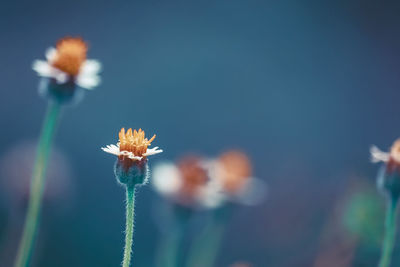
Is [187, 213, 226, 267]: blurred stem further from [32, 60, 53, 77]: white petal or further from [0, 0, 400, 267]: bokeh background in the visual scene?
[32, 60, 53, 77]: white petal

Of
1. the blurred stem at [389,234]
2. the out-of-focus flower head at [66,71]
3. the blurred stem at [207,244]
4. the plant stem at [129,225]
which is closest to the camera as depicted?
the plant stem at [129,225]

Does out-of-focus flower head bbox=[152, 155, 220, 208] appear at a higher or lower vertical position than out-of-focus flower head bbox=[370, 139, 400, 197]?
higher

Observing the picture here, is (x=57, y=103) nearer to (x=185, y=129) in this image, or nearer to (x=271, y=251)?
(x=271, y=251)

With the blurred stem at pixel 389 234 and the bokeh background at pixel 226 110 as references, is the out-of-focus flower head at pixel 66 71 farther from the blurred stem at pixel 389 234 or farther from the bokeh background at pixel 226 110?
the blurred stem at pixel 389 234

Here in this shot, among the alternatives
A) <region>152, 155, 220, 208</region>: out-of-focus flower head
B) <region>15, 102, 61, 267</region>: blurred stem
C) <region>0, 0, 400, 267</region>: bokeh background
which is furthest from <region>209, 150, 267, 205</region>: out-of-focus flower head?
<region>15, 102, 61, 267</region>: blurred stem

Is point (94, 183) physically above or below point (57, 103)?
above

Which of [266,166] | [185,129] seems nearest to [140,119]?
[185,129]

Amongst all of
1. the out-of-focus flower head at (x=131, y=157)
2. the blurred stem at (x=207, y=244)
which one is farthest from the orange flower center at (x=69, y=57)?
the blurred stem at (x=207, y=244)
